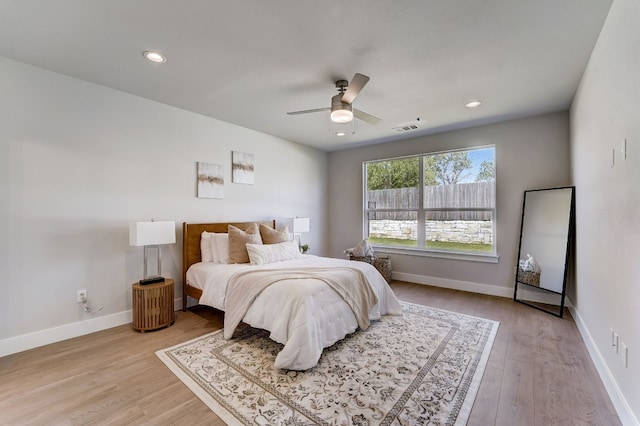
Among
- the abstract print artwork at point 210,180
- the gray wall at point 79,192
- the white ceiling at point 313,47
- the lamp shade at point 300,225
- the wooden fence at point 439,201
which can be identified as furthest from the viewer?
the lamp shade at point 300,225

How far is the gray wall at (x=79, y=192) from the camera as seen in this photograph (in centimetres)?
262

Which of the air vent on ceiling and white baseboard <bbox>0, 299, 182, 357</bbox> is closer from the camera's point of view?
white baseboard <bbox>0, 299, 182, 357</bbox>

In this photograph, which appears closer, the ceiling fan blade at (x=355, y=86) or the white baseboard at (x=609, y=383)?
the white baseboard at (x=609, y=383)

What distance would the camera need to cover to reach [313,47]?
2355 mm

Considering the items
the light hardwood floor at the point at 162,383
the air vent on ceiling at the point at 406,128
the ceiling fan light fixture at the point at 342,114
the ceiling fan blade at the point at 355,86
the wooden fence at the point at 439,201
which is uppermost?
the air vent on ceiling at the point at 406,128

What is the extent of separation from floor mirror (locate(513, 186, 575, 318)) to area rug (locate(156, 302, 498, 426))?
1.33 meters

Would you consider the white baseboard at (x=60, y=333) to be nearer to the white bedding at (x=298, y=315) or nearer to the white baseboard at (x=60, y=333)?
the white baseboard at (x=60, y=333)

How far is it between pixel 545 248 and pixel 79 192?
5848 mm

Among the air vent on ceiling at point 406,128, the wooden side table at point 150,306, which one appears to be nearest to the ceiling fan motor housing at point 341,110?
the air vent on ceiling at point 406,128

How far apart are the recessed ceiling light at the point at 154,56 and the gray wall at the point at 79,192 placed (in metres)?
1.06

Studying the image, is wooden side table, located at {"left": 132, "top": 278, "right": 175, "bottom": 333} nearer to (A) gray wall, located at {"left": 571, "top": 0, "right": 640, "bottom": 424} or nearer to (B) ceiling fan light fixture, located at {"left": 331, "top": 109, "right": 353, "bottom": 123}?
(B) ceiling fan light fixture, located at {"left": 331, "top": 109, "right": 353, "bottom": 123}

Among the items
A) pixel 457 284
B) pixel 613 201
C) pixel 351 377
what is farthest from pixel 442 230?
pixel 351 377

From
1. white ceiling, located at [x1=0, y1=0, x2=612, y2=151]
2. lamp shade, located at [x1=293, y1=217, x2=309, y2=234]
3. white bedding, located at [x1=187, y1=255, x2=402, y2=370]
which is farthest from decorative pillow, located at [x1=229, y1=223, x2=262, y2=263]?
white ceiling, located at [x1=0, y1=0, x2=612, y2=151]

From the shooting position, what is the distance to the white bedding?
7.31 feet
